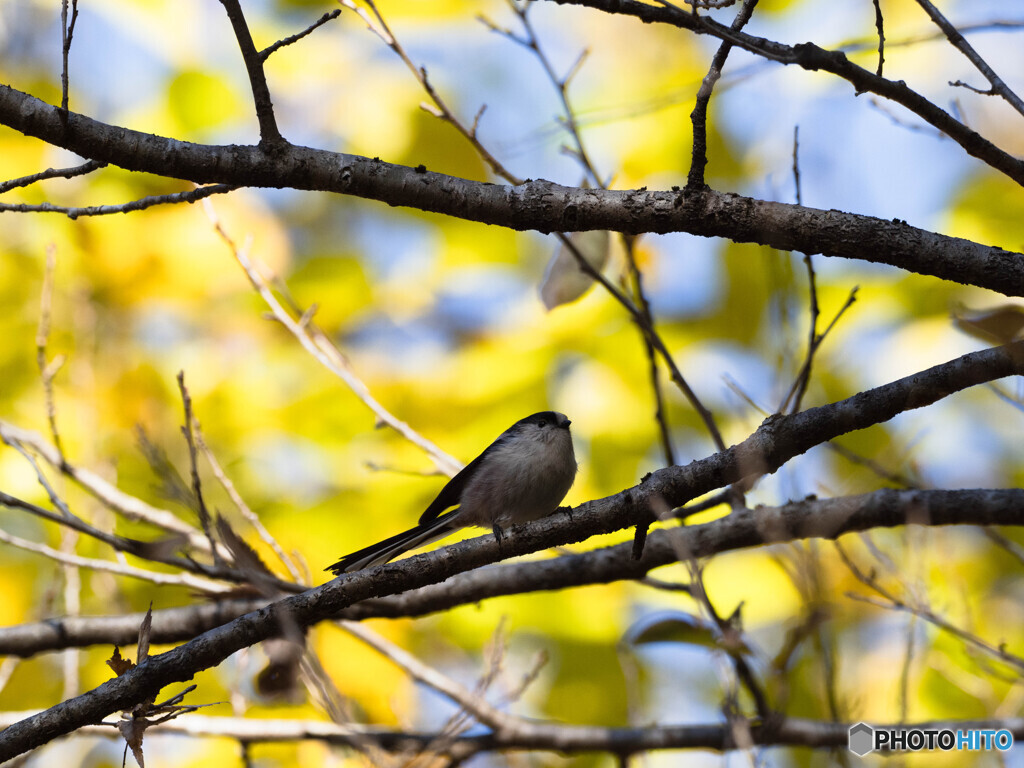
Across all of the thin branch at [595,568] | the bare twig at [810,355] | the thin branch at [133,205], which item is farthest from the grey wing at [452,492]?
the thin branch at [133,205]

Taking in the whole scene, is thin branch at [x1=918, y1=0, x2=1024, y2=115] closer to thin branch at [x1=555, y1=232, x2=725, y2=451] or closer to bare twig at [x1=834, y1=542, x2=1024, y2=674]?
thin branch at [x1=555, y1=232, x2=725, y2=451]

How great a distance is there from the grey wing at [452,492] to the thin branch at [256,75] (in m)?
1.55

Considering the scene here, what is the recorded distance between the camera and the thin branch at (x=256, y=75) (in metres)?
1.54

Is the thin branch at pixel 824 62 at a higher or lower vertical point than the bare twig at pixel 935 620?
higher

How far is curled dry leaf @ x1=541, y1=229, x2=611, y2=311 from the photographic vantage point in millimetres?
2572

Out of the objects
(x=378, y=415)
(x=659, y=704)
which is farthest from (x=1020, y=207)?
(x=378, y=415)

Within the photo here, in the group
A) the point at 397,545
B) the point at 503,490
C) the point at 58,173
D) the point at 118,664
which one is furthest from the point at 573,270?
the point at 118,664

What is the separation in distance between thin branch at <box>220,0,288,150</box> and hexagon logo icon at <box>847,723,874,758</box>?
8.37 feet

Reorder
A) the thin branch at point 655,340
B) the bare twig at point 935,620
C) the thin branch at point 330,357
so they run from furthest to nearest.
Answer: the thin branch at point 330,357 → the thin branch at point 655,340 → the bare twig at point 935,620

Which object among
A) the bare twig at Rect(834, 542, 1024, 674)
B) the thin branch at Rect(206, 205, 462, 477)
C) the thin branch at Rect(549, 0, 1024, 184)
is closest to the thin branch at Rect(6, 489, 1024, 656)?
the bare twig at Rect(834, 542, 1024, 674)

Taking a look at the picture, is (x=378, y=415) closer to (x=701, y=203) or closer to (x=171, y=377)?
(x=701, y=203)

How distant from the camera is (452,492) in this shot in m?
3.04

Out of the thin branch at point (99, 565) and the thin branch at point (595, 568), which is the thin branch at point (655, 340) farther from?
the thin branch at point (99, 565)

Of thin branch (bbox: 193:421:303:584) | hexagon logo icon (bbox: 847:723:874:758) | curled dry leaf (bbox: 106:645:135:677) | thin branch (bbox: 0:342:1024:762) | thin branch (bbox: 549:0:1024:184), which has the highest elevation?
thin branch (bbox: 549:0:1024:184)
